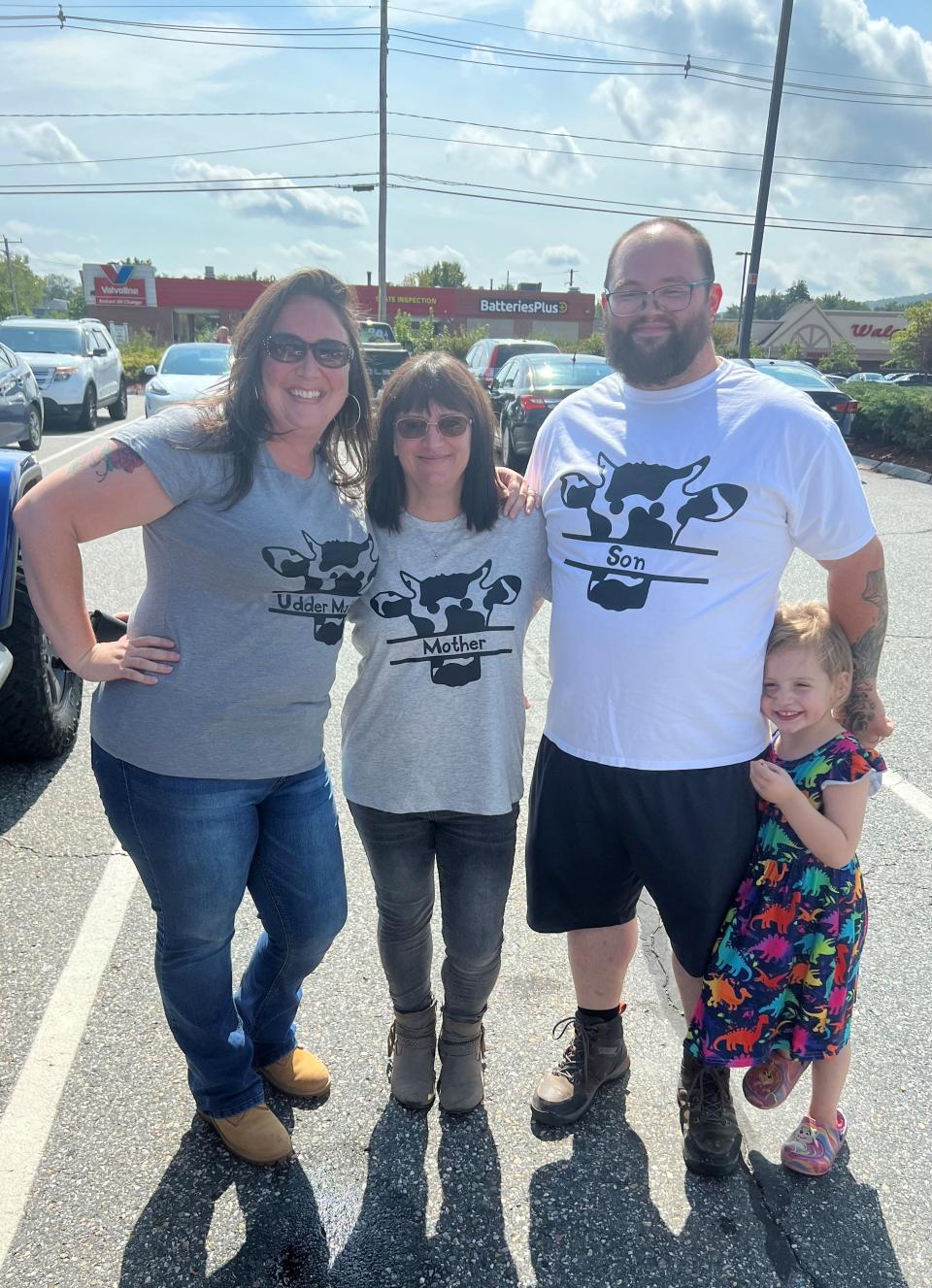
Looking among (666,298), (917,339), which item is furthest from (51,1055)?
(917,339)

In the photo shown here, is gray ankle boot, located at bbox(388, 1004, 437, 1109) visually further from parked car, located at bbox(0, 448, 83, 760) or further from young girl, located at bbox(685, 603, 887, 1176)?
parked car, located at bbox(0, 448, 83, 760)

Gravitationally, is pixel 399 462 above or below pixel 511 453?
above

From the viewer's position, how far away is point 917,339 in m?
33.5

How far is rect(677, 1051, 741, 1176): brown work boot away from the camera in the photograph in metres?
2.13

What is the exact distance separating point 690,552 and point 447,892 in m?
A: 1.01

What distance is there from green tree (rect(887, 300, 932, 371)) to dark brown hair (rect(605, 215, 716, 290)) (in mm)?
35636

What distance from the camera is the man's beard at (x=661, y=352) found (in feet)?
7.09

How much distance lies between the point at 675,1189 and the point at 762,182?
19915 mm

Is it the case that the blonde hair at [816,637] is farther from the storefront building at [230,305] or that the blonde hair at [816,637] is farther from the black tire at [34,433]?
the storefront building at [230,305]

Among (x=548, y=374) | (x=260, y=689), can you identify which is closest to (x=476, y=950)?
(x=260, y=689)

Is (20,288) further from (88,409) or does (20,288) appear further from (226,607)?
(226,607)

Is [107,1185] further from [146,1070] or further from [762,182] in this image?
[762,182]

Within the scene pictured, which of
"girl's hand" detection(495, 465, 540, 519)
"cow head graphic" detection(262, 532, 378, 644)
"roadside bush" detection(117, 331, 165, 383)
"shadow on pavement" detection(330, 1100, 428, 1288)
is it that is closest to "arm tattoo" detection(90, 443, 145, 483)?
"cow head graphic" detection(262, 532, 378, 644)

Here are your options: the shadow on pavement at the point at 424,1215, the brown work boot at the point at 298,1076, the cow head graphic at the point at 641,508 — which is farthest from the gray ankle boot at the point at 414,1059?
the cow head graphic at the point at 641,508
